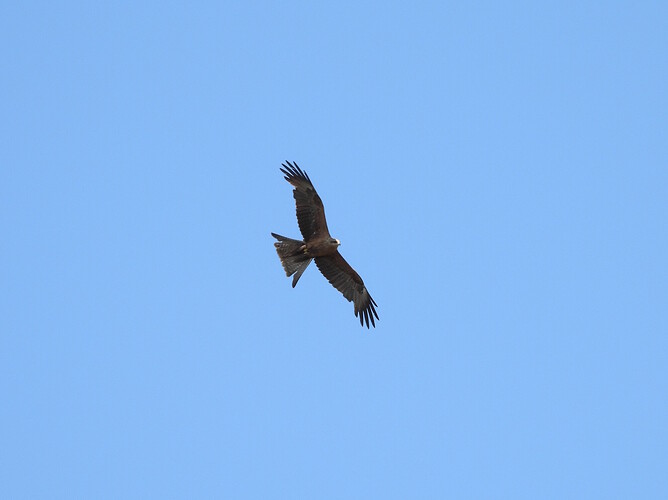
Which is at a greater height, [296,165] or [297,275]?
[296,165]

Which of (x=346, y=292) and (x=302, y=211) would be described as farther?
(x=346, y=292)

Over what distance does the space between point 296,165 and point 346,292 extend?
10.3ft

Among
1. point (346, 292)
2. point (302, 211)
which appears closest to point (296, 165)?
point (302, 211)

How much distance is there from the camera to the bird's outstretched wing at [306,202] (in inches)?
853

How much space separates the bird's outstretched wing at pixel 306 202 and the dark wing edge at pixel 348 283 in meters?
0.91

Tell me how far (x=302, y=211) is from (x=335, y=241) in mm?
909

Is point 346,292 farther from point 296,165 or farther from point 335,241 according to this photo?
point 296,165

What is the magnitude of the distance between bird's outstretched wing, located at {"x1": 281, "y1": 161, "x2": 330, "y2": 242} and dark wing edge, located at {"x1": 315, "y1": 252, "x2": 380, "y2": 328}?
0.91 meters

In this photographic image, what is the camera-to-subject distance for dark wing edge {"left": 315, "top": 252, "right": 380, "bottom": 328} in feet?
74.2

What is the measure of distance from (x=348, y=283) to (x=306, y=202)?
2.38 meters

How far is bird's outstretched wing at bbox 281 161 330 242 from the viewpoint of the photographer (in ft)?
71.1

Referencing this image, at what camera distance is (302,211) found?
71.2 ft

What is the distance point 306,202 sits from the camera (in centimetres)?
2169

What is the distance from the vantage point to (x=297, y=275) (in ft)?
71.6
